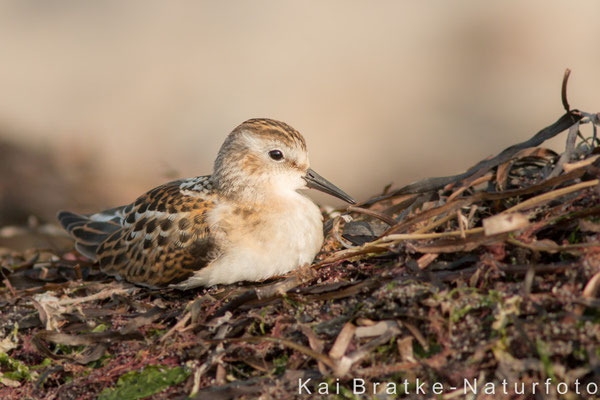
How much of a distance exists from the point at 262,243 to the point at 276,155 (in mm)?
729

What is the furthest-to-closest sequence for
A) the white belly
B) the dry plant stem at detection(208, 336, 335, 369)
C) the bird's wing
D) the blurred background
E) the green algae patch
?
the blurred background → the bird's wing → the white belly → the green algae patch → the dry plant stem at detection(208, 336, 335, 369)

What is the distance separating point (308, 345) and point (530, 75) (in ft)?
25.2

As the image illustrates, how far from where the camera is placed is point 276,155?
14.6 feet

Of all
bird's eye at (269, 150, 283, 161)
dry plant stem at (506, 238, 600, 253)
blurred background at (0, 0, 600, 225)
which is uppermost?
blurred background at (0, 0, 600, 225)

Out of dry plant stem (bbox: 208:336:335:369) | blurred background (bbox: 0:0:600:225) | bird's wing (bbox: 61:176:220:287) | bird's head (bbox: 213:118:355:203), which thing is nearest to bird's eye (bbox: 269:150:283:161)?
bird's head (bbox: 213:118:355:203)

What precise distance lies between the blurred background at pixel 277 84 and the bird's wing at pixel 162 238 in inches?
136

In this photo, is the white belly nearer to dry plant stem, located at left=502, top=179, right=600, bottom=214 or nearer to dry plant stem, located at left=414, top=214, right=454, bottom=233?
dry plant stem, located at left=414, top=214, right=454, bottom=233

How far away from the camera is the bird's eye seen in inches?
175

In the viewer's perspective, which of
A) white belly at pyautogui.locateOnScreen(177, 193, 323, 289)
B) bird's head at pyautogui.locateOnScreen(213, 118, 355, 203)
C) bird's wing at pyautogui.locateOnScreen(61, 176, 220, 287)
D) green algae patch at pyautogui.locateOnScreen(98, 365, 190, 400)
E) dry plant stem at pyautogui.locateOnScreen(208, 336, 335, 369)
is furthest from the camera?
bird's head at pyautogui.locateOnScreen(213, 118, 355, 203)

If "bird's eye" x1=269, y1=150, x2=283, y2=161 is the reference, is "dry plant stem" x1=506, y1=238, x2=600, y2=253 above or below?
below

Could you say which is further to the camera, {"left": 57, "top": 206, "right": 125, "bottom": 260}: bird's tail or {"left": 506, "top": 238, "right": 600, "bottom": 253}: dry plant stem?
{"left": 57, "top": 206, "right": 125, "bottom": 260}: bird's tail

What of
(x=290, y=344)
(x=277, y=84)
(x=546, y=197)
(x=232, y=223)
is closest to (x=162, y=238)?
(x=232, y=223)

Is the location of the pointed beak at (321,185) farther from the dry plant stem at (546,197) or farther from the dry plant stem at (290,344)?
the dry plant stem at (290,344)

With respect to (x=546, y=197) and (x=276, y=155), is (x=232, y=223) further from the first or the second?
(x=546, y=197)
